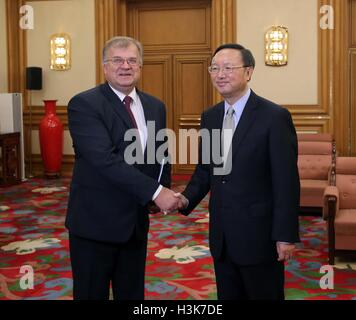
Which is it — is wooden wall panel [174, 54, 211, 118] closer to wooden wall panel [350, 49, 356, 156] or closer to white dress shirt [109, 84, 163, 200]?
wooden wall panel [350, 49, 356, 156]

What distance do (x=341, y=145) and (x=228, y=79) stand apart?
6834 millimetres

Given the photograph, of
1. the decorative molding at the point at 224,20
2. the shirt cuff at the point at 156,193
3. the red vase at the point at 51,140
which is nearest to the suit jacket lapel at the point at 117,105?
the shirt cuff at the point at 156,193

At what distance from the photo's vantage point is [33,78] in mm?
9359

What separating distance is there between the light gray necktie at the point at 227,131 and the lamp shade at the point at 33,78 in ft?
24.5

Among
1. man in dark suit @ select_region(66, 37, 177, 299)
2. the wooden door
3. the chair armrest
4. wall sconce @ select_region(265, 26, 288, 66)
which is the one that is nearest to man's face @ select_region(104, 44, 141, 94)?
man in dark suit @ select_region(66, 37, 177, 299)

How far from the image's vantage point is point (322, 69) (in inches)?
342

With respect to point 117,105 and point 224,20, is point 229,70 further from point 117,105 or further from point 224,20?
point 224,20

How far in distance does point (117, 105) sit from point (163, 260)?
8.24 ft

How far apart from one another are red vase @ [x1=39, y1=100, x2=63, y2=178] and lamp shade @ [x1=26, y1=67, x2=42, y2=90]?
37 centimetres

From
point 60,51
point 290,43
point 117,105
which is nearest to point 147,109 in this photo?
point 117,105

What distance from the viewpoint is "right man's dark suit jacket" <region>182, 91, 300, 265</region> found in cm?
229

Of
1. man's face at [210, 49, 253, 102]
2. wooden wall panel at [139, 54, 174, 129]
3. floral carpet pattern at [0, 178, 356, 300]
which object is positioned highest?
wooden wall panel at [139, 54, 174, 129]

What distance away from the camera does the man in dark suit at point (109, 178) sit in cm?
243

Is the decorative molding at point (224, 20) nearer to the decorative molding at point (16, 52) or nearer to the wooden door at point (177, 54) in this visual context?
the wooden door at point (177, 54)
